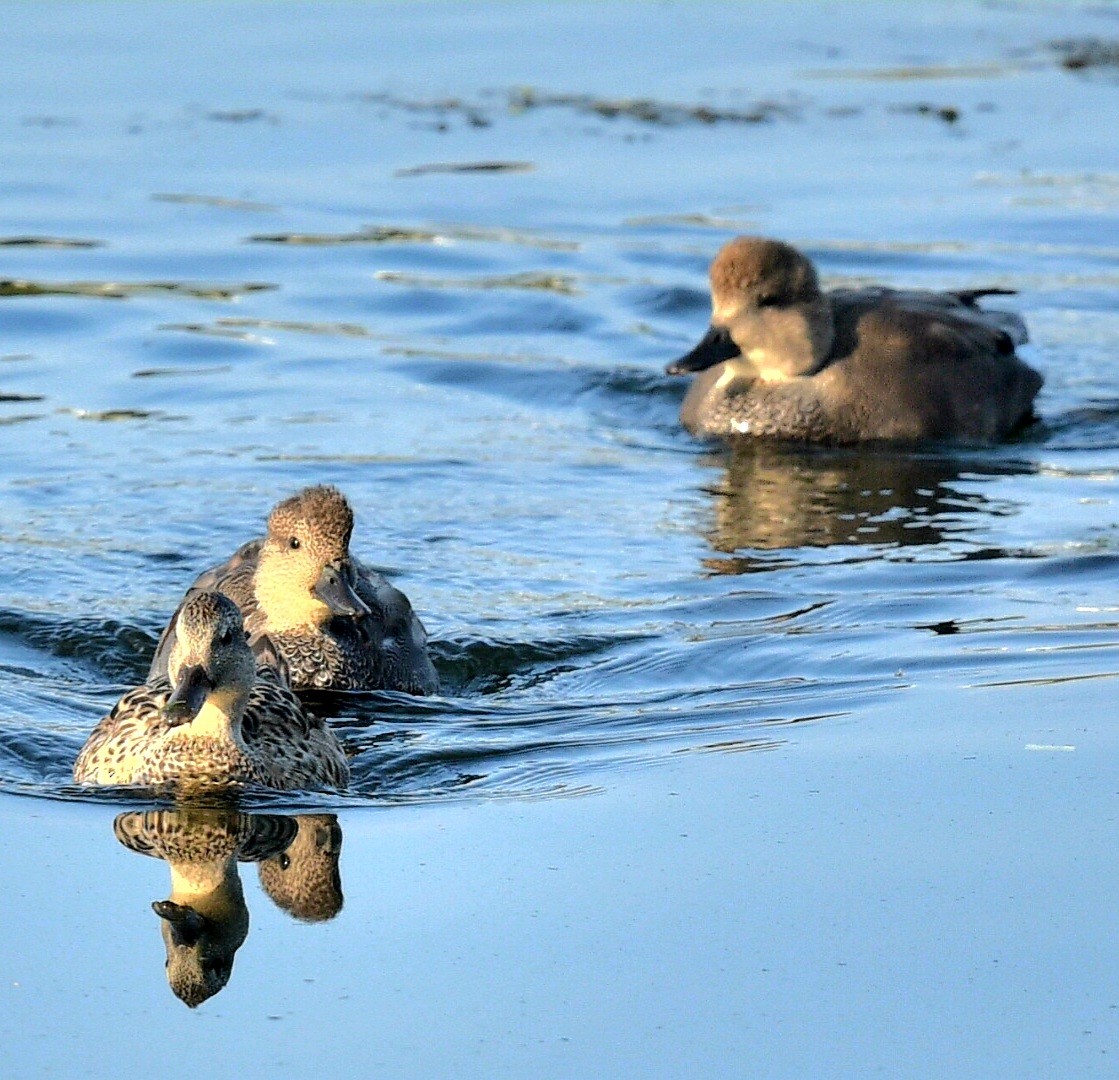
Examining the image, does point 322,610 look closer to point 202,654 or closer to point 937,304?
point 202,654

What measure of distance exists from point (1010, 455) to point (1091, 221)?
512 cm

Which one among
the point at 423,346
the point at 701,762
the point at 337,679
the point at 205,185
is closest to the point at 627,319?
the point at 423,346

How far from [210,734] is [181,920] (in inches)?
51.2

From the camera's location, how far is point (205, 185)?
17.8m

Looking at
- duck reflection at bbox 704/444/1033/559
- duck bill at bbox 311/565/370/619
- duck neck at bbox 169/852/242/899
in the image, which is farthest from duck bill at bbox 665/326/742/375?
duck neck at bbox 169/852/242/899

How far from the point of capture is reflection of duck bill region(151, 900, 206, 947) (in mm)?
6418

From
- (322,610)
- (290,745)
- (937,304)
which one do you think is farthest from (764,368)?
(290,745)

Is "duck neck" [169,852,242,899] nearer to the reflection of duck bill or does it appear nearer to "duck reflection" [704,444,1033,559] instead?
the reflection of duck bill

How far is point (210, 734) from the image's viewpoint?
781cm

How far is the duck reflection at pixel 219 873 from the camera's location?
6.28 metres

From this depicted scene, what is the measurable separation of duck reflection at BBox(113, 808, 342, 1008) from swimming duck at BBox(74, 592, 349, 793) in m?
0.18

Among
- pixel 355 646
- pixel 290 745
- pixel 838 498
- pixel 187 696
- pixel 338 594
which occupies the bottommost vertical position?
pixel 838 498

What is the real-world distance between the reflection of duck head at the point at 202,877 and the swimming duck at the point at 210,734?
181 mm

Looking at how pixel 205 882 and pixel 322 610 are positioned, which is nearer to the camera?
pixel 205 882
